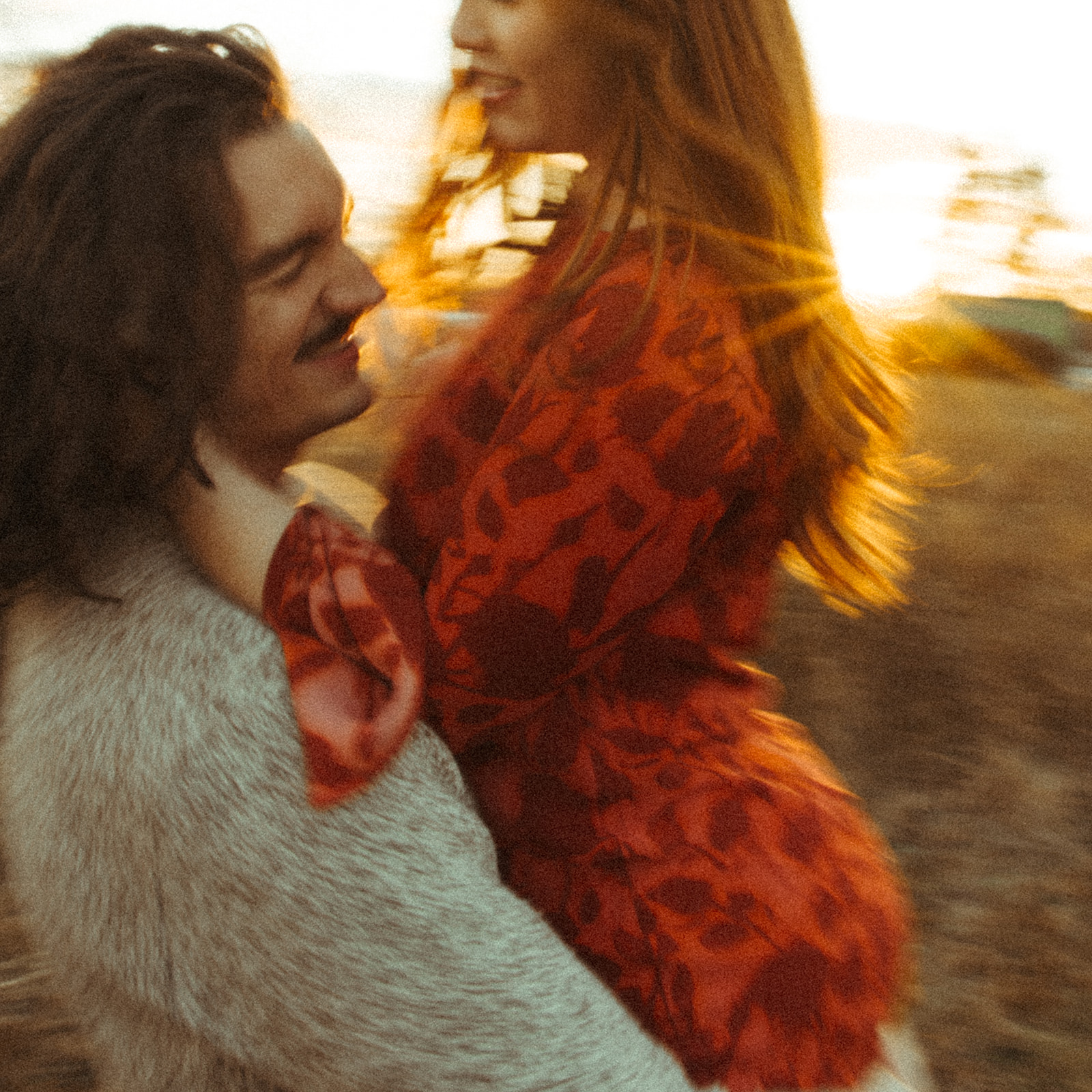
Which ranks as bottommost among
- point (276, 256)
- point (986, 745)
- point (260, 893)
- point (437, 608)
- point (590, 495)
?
point (986, 745)

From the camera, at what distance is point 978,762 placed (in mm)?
3592

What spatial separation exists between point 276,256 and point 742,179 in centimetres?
54

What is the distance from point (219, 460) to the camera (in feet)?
3.52

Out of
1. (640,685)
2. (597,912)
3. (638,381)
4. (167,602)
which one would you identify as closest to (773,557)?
(640,685)

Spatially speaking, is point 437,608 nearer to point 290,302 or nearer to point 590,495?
point 590,495

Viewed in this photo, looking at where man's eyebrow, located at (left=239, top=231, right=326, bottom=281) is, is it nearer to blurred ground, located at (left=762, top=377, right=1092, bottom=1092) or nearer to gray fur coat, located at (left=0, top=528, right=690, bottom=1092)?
gray fur coat, located at (left=0, top=528, right=690, bottom=1092)

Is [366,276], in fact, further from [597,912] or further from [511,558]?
[597,912]

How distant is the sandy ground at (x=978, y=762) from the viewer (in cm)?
245

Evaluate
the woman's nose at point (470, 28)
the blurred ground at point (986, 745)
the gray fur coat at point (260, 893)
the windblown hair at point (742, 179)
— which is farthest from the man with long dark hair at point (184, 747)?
the blurred ground at point (986, 745)

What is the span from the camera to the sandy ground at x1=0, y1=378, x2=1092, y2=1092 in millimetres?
2449

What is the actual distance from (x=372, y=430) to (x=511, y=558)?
0.84 m

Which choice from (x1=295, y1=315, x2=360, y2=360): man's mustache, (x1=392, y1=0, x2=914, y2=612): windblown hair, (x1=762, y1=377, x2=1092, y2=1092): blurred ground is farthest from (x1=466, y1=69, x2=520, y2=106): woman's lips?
(x1=762, y1=377, x2=1092, y2=1092): blurred ground

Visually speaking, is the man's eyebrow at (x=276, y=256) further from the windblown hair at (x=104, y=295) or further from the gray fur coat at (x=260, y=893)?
the gray fur coat at (x=260, y=893)

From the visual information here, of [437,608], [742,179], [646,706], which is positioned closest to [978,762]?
[646,706]
